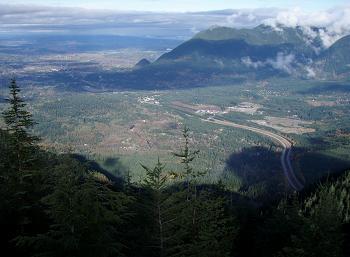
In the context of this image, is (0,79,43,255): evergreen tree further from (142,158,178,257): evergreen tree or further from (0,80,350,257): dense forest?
(142,158,178,257): evergreen tree

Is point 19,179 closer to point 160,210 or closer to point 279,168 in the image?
point 160,210

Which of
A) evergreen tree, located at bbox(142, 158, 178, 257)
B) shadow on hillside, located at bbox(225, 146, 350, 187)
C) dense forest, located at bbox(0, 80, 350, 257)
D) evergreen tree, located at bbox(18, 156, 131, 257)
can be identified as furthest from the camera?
shadow on hillside, located at bbox(225, 146, 350, 187)

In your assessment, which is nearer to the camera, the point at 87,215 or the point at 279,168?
the point at 87,215

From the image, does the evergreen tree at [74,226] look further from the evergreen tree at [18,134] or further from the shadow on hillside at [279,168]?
the shadow on hillside at [279,168]

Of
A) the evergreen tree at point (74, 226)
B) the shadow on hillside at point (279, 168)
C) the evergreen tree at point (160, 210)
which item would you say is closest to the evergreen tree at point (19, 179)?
the evergreen tree at point (74, 226)

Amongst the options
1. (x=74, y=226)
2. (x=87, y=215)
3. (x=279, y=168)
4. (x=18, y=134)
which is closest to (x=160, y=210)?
(x=87, y=215)

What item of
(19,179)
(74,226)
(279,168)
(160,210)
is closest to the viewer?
(74,226)

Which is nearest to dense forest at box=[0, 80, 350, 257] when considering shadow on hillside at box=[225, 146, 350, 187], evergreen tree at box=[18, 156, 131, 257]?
evergreen tree at box=[18, 156, 131, 257]

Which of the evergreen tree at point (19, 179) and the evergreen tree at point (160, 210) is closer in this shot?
the evergreen tree at point (160, 210)

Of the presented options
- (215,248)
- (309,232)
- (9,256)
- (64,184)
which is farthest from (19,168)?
(309,232)

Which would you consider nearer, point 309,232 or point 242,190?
point 309,232

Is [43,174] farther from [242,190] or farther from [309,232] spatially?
[242,190]
